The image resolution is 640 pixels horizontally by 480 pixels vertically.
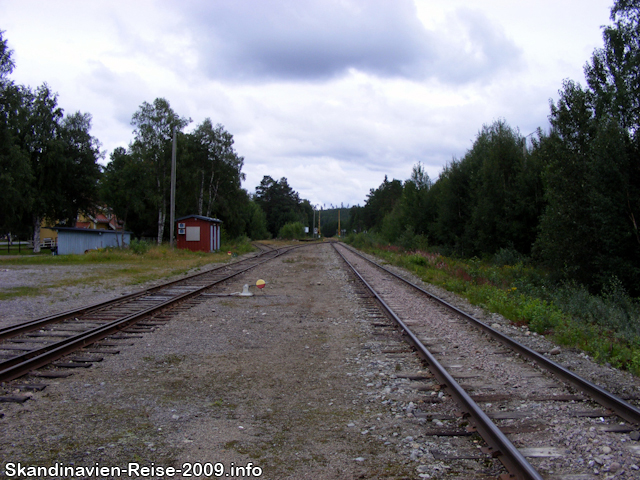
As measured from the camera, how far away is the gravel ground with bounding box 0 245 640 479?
3.26 metres

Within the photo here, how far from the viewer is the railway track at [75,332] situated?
533 cm

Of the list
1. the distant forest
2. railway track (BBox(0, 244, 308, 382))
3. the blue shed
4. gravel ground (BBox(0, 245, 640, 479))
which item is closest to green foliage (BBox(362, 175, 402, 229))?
the distant forest

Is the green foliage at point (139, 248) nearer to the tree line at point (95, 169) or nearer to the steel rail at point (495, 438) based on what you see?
the tree line at point (95, 169)

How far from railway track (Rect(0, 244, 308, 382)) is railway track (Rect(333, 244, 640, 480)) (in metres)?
4.20

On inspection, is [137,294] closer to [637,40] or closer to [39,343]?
[39,343]

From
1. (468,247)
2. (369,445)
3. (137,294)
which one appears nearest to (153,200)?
(468,247)

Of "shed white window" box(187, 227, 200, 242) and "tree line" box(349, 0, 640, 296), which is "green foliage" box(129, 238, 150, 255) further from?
"tree line" box(349, 0, 640, 296)

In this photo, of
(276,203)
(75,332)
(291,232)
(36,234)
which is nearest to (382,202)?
(291,232)

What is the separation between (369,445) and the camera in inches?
138

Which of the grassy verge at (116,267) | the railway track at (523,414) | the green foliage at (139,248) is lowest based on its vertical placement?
the grassy verge at (116,267)

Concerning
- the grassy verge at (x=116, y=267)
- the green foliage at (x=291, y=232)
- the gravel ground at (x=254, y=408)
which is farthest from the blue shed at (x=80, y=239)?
the green foliage at (x=291, y=232)

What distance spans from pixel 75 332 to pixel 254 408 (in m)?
4.33

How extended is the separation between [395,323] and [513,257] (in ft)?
51.8

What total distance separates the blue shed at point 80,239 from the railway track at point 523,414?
96.3 feet
